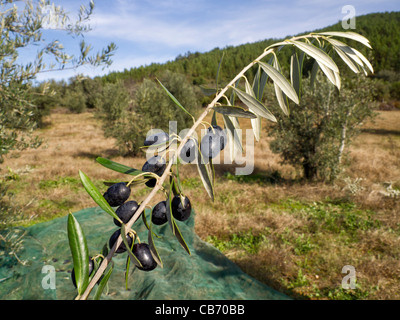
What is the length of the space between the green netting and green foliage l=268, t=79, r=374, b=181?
673 centimetres

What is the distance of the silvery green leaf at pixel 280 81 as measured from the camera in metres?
0.78

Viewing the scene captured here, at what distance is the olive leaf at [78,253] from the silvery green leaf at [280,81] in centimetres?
64

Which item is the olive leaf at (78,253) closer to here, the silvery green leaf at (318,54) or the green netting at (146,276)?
the silvery green leaf at (318,54)

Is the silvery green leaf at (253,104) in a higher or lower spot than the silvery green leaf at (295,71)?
lower

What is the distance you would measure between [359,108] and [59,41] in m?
9.20

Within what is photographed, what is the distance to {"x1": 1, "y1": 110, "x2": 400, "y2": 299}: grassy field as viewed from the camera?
4.73 meters

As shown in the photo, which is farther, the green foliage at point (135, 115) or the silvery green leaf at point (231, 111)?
the green foliage at point (135, 115)

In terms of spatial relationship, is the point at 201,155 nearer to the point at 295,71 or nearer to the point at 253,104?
the point at 253,104

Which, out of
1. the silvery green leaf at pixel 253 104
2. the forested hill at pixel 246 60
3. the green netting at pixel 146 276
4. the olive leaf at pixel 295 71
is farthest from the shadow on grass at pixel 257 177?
the forested hill at pixel 246 60

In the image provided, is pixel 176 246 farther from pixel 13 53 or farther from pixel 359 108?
pixel 359 108

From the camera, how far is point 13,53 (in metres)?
3.09

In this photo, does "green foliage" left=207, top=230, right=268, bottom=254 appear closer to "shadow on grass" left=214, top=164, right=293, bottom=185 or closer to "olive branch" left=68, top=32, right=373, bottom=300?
"shadow on grass" left=214, top=164, right=293, bottom=185

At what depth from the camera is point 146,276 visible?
135 inches
